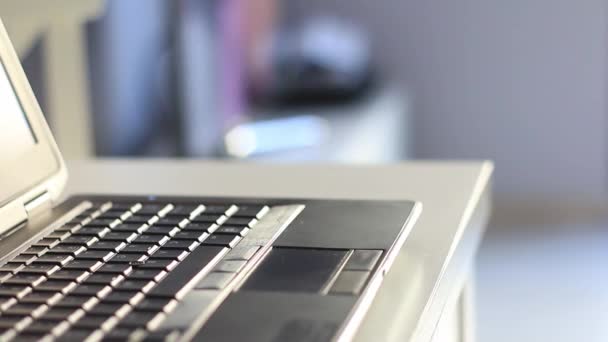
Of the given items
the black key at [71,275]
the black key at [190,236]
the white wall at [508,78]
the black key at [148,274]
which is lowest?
the black key at [71,275]

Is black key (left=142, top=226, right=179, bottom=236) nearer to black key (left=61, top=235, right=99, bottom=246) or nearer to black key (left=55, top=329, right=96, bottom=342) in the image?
black key (left=61, top=235, right=99, bottom=246)

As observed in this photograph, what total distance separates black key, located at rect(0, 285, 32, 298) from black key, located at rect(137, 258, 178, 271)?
6 centimetres

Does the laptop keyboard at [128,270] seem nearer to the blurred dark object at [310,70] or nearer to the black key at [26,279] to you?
the black key at [26,279]

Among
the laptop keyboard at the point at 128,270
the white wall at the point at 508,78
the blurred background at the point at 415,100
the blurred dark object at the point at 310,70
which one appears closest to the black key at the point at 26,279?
the laptop keyboard at the point at 128,270

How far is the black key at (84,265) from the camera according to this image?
1.80 feet

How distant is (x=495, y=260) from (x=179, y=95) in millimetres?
1045

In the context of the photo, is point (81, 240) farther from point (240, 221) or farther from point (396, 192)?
point (396, 192)

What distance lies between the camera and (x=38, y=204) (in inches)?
27.2

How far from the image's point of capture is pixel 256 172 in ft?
2.79

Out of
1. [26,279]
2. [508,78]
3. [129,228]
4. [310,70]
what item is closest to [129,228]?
[129,228]

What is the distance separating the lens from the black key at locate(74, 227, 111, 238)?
0.62 m

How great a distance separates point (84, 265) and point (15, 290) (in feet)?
0.15

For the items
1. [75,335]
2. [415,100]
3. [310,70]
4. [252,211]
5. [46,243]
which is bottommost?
[75,335]

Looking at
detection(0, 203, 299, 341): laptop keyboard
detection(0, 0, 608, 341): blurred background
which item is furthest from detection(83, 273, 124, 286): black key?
detection(0, 0, 608, 341): blurred background
